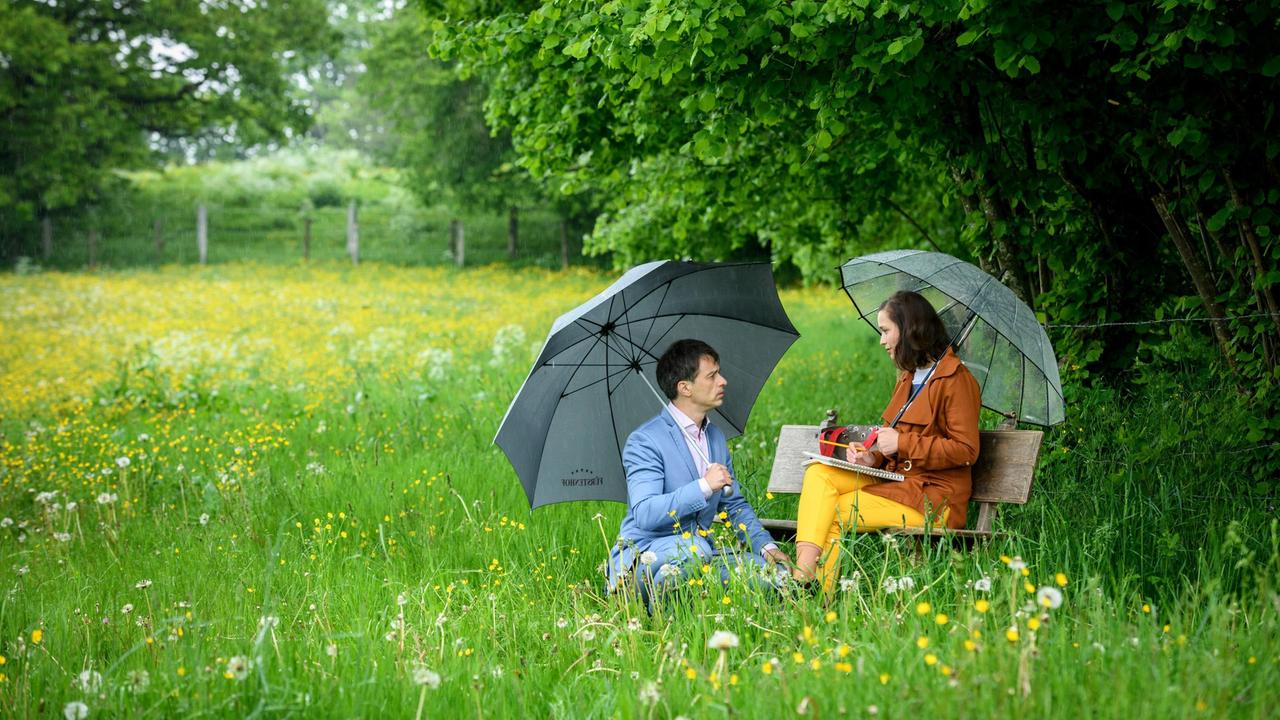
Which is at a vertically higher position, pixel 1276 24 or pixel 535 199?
pixel 535 199

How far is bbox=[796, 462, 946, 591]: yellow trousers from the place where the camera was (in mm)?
4215

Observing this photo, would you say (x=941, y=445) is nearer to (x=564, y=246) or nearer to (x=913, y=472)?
(x=913, y=472)

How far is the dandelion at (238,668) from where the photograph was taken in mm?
2809

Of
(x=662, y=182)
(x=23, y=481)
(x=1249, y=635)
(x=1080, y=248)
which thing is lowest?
(x=23, y=481)

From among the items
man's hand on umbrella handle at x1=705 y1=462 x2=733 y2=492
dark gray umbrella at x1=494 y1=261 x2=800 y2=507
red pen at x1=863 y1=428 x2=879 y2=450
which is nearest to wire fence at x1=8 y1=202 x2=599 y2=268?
dark gray umbrella at x1=494 y1=261 x2=800 y2=507

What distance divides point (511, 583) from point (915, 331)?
83.2 inches

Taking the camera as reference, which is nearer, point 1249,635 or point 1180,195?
point 1249,635

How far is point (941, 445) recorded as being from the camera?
4152 millimetres

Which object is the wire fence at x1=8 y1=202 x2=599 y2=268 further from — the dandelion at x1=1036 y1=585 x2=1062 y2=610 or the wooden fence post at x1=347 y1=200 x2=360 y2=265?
the dandelion at x1=1036 y1=585 x2=1062 y2=610

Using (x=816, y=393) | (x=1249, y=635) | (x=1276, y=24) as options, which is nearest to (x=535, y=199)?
(x=816, y=393)

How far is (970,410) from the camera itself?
420cm

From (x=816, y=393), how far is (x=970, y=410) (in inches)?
208

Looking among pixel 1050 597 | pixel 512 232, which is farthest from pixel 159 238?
pixel 1050 597

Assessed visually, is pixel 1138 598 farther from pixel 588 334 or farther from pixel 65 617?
pixel 65 617
